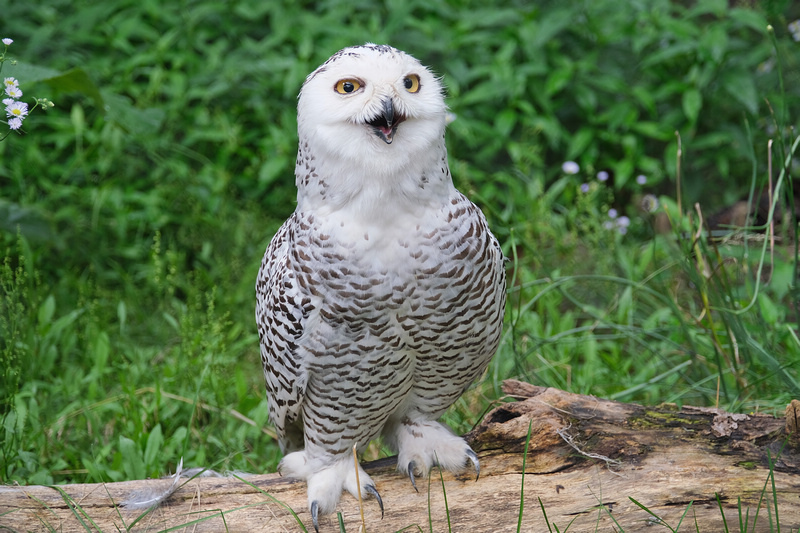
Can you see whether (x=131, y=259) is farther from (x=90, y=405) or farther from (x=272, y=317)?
(x=272, y=317)

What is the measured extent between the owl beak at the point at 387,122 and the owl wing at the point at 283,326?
43 cm

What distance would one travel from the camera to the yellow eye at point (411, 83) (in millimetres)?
2314

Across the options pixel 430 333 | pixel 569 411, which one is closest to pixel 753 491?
pixel 569 411

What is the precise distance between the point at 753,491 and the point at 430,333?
3.59 feet

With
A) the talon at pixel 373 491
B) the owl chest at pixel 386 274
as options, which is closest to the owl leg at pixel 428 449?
the talon at pixel 373 491

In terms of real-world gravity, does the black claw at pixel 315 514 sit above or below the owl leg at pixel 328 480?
below

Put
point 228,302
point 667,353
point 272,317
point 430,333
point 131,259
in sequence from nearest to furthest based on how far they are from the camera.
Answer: point 430,333 → point 272,317 → point 667,353 → point 228,302 → point 131,259

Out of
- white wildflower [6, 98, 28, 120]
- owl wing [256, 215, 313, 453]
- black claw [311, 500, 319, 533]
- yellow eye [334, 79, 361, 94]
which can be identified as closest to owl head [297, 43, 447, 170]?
yellow eye [334, 79, 361, 94]

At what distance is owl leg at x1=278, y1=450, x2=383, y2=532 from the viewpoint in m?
2.64

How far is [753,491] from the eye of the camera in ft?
7.95

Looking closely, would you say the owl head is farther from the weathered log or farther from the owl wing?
the weathered log

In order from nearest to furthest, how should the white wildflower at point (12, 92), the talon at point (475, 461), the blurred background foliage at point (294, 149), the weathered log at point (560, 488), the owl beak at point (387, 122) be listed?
the owl beak at point (387, 122), the weathered log at point (560, 488), the white wildflower at point (12, 92), the talon at point (475, 461), the blurred background foliage at point (294, 149)

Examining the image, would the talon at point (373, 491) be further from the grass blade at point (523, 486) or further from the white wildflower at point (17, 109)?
the white wildflower at point (17, 109)

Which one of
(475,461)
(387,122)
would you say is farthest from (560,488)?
(387,122)
